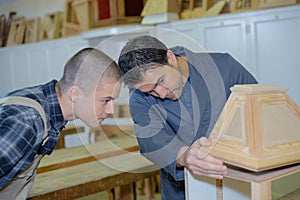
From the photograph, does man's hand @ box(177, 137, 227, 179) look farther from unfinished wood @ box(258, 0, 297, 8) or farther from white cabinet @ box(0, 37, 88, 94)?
white cabinet @ box(0, 37, 88, 94)

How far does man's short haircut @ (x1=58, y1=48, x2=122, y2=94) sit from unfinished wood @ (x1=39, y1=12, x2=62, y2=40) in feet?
Result: 15.5

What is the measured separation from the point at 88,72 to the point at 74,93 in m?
0.09

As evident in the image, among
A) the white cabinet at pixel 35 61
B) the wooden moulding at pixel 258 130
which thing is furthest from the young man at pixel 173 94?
the white cabinet at pixel 35 61

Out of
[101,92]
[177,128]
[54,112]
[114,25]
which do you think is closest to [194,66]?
[177,128]

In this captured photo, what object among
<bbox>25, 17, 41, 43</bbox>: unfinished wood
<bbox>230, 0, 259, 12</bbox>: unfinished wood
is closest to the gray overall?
<bbox>230, 0, 259, 12</bbox>: unfinished wood

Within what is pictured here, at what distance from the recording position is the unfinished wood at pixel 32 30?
6.39 metres

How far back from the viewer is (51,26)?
621cm

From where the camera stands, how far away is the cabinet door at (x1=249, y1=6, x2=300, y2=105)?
3.44m

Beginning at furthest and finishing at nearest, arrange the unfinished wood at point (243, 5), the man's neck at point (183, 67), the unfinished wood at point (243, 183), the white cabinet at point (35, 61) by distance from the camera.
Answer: the white cabinet at point (35, 61) → the unfinished wood at point (243, 5) → the man's neck at point (183, 67) → the unfinished wood at point (243, 183)

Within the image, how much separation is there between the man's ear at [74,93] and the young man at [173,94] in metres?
0.17

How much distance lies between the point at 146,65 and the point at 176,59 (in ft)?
0.71

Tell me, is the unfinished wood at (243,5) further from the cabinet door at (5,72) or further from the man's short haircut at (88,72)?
the cabinet door at (5,72)

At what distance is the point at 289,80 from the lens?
353cm

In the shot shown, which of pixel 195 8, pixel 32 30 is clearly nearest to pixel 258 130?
pixel 195 8
